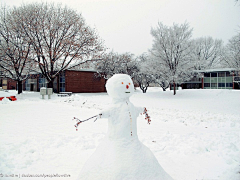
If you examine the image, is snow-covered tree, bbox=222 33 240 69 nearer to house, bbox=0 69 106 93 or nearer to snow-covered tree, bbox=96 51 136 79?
snow-covered tree, bbox=96 51 136 79

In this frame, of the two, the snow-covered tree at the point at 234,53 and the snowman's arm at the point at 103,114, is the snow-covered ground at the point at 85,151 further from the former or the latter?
the snow-covered tree at the point at 234,53

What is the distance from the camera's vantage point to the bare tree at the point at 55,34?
21250mm

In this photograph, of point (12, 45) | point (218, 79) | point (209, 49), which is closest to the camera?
point (12, 45)

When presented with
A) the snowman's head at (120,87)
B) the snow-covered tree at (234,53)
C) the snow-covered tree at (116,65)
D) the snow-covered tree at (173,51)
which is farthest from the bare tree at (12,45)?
the snow-covered tree at (234,53)

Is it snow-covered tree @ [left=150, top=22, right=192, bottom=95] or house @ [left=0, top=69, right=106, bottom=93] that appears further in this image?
house @ [left=0, top=69, right=106, bottom=93]

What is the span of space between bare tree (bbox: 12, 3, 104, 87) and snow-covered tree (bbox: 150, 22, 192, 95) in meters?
8.20

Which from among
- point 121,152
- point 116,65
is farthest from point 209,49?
point 121,152

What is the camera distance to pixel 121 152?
8.73 ft

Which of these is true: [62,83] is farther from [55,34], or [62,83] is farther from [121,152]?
[121,152]

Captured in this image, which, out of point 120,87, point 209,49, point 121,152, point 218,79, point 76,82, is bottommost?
point 121,152

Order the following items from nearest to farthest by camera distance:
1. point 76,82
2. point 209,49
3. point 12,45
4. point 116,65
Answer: point 12,45, point 76,82, point 116,65, point 209,49

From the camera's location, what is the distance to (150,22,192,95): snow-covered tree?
72.9 ft

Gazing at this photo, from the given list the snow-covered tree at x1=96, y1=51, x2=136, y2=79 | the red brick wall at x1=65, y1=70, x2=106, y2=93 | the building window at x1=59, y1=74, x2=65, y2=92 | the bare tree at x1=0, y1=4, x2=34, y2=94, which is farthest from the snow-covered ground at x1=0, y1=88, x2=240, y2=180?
the snow-covered tree at x1=96, y1=51, x2=136, y2=79

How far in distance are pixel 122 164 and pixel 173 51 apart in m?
22.3
